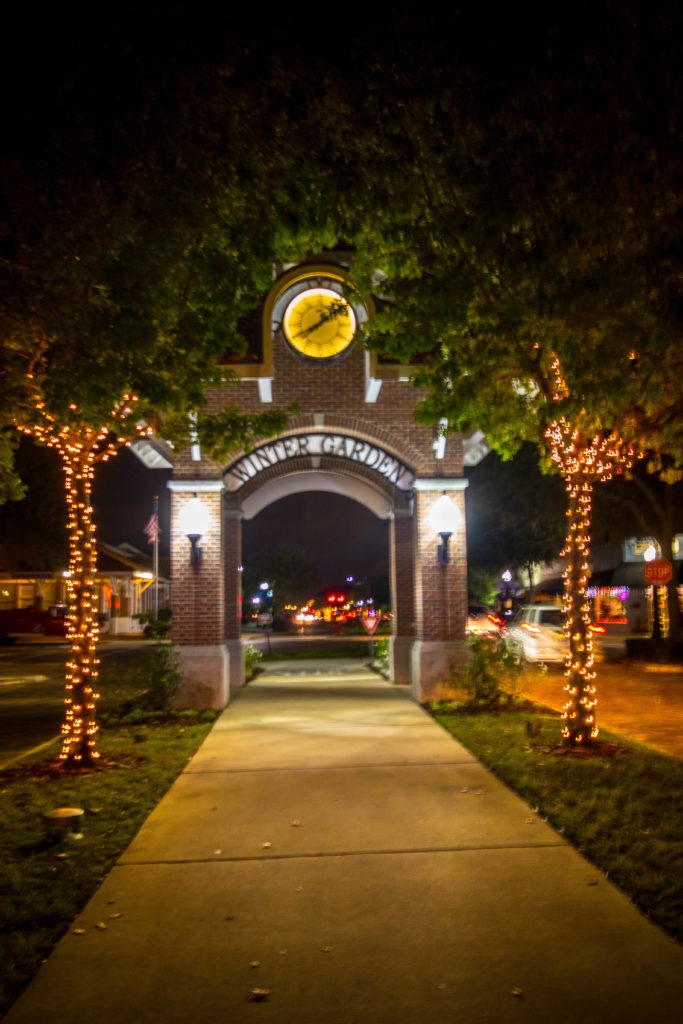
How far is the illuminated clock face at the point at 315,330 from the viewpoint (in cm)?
1526

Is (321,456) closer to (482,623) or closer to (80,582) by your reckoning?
(80,582)

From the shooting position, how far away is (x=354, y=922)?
5.26 m

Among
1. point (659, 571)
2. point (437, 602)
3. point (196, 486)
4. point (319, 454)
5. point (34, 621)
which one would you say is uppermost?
point (319, 454)

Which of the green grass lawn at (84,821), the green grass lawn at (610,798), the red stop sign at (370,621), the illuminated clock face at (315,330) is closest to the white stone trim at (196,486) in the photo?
the illuminated clock face at (315,330)

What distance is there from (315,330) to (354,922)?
37.8ft

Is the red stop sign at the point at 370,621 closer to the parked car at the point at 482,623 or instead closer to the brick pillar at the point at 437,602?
the parked car at the point at 482,623

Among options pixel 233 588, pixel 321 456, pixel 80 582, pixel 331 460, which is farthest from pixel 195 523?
pixel 80 582

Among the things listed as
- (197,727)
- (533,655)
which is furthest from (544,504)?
(197,727)

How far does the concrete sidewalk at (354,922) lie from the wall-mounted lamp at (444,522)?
669cm

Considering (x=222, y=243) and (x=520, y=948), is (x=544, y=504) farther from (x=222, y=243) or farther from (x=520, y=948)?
(x=520, y=948)

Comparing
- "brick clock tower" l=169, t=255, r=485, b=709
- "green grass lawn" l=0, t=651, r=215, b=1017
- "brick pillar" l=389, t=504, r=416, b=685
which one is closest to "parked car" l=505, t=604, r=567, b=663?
"brick pillar" l=389, t=504, r=416, b=685

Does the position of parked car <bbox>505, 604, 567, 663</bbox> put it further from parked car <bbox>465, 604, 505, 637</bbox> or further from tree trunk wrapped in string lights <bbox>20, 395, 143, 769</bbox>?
tree trunk wrapped in string lights <bbox>20, 395, 143, 769</bbox>

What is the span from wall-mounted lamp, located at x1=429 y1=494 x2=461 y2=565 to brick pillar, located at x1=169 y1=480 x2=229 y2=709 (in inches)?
147

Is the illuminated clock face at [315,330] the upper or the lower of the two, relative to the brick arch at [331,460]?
upper
